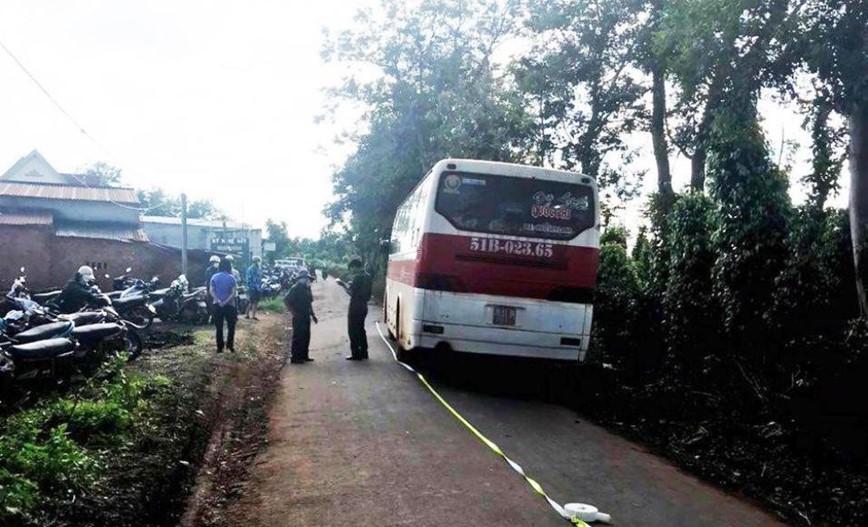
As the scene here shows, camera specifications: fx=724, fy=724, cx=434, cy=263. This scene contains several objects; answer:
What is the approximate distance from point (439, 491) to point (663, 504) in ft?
5.39

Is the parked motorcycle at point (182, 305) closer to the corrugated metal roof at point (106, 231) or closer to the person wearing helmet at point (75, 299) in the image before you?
the person wearing helmet at point (75, 299)

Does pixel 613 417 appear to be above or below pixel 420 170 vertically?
below

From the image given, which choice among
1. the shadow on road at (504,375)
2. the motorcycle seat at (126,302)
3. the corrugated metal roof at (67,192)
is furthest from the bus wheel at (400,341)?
the corrugated metal roof at (67,192)

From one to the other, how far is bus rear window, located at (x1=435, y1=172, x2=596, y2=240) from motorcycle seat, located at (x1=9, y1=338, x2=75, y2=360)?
4865mm

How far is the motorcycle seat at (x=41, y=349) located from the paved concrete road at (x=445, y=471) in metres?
2.51

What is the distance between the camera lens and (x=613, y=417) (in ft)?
29.2

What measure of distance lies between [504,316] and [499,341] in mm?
348

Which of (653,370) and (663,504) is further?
(653,370)

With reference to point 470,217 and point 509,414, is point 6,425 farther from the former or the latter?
point 470,217

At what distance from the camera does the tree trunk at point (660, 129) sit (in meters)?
15.6

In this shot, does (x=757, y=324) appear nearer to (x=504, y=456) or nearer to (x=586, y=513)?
(x=504, y=456)

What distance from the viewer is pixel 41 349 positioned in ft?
25.8

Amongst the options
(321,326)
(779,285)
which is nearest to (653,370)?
(779,285)

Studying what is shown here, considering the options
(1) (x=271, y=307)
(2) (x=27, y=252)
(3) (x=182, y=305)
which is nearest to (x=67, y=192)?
(2) (x=27, y=252)
